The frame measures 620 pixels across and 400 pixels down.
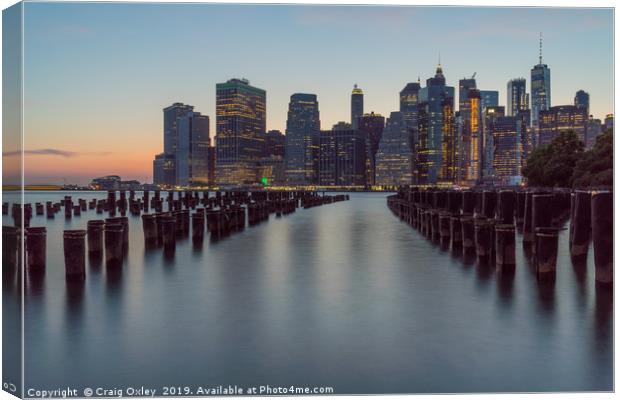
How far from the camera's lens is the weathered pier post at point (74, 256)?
45.7ft

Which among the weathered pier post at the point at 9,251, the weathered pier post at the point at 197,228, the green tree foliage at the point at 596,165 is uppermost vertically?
the green tree foliage at the point at 596,165

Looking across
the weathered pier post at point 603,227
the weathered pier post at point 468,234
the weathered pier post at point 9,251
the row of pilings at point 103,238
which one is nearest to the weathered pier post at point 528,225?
the weathered pier post at point 468,234

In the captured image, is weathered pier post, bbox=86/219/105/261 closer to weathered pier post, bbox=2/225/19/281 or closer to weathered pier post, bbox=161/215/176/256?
weathered pier post, bbox=161/215/176/256

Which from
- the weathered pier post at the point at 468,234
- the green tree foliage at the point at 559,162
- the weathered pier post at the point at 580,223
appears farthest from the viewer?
the green tree foliage at the point at 559,162

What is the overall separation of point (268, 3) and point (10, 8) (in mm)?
3183

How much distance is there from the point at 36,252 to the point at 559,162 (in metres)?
66.9

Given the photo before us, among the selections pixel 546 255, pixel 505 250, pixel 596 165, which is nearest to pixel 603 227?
pixel 546 255

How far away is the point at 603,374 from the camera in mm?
7953

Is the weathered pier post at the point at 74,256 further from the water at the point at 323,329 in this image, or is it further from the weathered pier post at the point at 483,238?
the weathered pier post at the point at 483,238

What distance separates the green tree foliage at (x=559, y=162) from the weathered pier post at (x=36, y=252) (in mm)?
57430

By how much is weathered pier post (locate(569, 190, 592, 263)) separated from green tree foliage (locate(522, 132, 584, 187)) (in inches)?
1856

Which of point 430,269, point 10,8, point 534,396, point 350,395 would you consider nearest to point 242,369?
point 350,395

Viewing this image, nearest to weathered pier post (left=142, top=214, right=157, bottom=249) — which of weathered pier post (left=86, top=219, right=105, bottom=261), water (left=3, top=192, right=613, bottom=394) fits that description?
weathered pier post (left=86, top=219, right=105, bottom=261)

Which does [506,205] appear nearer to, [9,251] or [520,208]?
[520,208]
